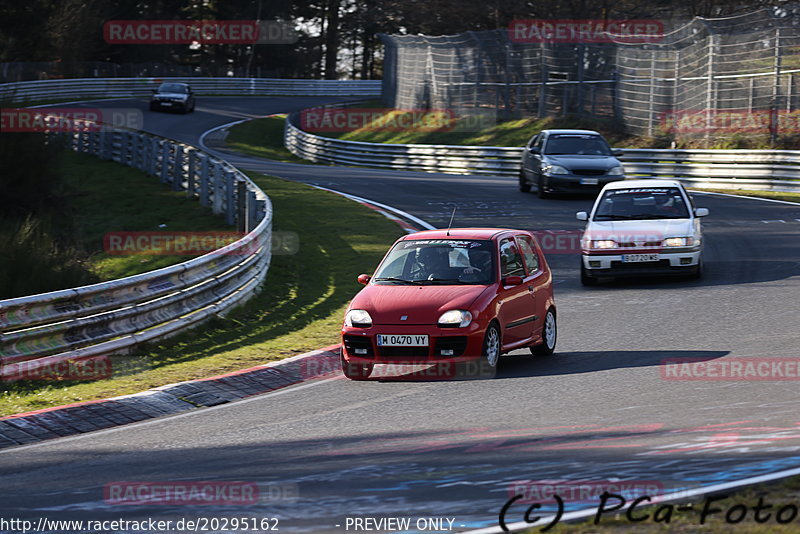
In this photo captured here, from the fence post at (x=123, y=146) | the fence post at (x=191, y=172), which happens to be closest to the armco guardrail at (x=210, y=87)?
the fence post at (x=123, y=146)

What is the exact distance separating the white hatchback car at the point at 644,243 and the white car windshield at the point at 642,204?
2 centimetres

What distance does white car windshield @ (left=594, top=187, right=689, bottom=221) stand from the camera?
59.5 feet

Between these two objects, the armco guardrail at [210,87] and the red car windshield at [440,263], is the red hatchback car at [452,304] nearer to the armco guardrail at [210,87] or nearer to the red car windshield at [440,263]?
the red car windshield at [440,263]

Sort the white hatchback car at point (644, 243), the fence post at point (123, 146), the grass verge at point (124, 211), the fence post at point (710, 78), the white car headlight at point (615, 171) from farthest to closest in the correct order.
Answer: the fence post at point (123, 146) → the fence post at point (710, 78) → the white car headlight at point (615, 171) → the grass verge at point (124, 211) → the white hatchback car at point (644, 243)

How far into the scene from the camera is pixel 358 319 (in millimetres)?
11484

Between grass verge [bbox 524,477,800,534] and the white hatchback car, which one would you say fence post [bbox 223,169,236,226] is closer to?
the white hatchback car

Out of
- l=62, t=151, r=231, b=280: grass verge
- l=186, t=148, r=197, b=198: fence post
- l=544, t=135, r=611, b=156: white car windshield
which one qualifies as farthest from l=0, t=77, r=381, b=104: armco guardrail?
l=544, t=135, r=611, b=156: white car windshield

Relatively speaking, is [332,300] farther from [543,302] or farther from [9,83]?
[9,83]

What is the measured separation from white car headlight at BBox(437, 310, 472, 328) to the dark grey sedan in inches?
641

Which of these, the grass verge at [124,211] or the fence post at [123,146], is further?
the fence post at [123,146]

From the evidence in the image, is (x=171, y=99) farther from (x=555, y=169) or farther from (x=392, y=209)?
(x=555, y=169)

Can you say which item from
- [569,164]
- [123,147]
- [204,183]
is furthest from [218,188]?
[123,147]

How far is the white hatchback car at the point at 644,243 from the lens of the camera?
17.2 metres

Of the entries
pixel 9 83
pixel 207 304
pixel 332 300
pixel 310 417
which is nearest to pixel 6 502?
pixel 310 417
